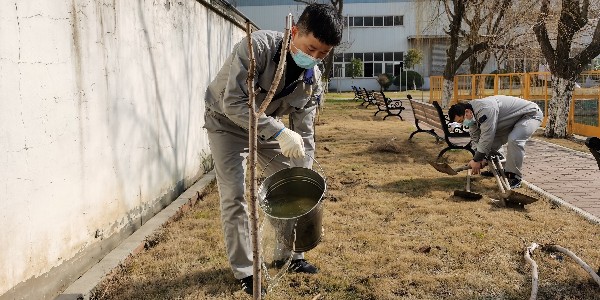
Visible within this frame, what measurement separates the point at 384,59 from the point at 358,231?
→ 42.4m

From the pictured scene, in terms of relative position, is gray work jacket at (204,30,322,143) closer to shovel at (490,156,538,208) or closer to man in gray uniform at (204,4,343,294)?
man in gray uniform at (204,4,343,294)

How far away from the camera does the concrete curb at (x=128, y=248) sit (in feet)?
10.3

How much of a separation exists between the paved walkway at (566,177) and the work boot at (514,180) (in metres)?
0.15

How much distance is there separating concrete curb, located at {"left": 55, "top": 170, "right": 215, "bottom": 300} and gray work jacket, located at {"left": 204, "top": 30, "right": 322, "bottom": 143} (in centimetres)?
116

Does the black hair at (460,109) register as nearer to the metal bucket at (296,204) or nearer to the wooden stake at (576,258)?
the wooden stake at (576,258)

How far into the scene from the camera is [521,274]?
362cm

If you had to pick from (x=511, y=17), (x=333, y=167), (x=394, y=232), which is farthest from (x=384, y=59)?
(x=394, y=232)

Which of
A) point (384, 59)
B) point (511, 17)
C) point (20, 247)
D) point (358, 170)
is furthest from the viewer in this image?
point (384, 59)

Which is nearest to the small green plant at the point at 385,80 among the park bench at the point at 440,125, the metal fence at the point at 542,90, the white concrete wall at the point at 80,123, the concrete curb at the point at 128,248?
the metal fence at the point at 542,90

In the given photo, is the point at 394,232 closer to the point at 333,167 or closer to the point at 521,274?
the point at 521,274

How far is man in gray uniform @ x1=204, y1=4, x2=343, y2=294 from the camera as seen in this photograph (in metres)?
2.80

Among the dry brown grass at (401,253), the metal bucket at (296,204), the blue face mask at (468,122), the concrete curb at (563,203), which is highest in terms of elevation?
the blue face mask at (468,122)

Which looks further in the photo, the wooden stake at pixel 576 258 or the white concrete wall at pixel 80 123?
the wooden stake at pixel 576 258

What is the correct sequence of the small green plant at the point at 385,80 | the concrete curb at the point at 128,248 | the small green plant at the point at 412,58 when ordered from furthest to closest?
the small green plant at the point at 385,80 < the small green plant at the point at 412,58 < the concrete curb at the point at 128,248
